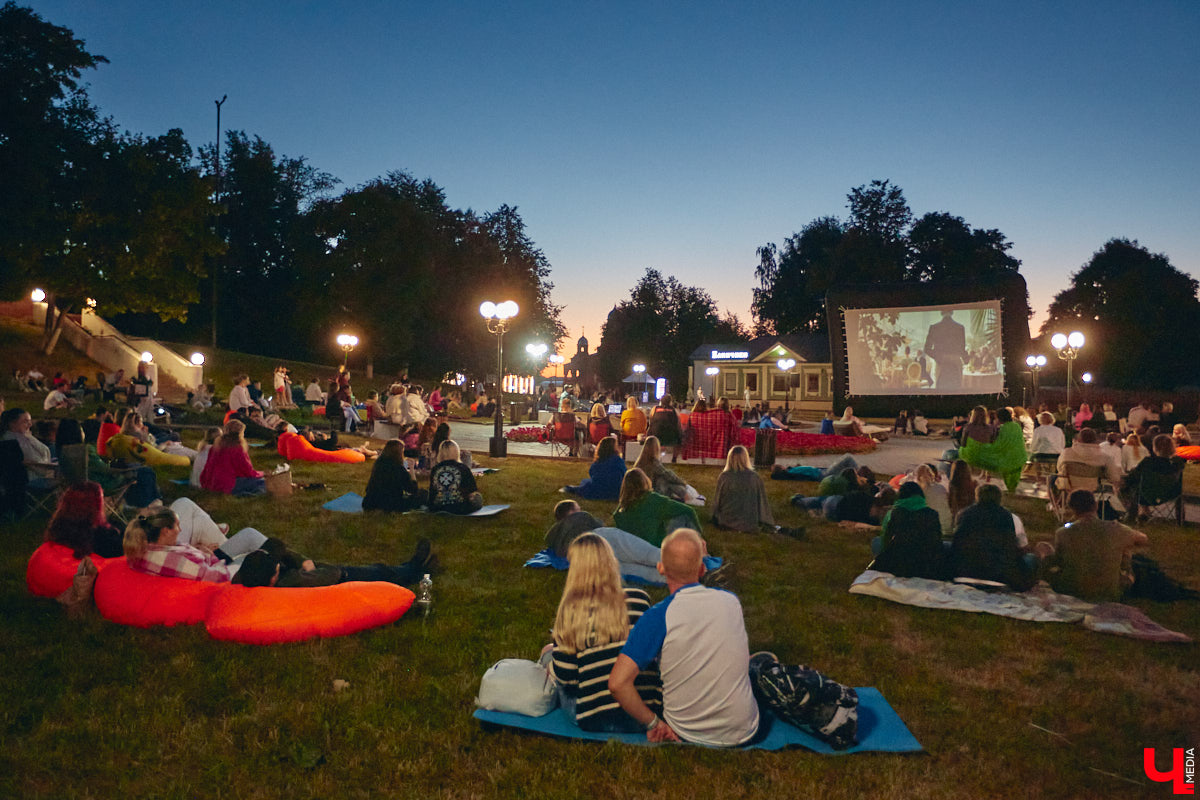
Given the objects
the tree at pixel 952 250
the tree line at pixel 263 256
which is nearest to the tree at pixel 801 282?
the tree at pixel 952 250

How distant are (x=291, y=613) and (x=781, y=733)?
10.2 feet

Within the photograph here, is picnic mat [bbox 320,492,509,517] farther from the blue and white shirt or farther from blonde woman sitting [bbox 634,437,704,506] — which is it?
the blue and white shirt

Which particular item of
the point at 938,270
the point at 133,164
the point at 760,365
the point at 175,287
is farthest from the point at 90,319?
the point at 938,270

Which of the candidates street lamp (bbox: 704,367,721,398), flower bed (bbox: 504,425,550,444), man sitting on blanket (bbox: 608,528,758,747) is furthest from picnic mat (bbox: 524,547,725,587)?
street lamp (bbox: 704,367,721,398)

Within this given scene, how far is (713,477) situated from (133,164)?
27.1 meters

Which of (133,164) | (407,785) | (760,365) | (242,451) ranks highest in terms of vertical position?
(133,164)

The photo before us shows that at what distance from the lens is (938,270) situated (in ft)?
183

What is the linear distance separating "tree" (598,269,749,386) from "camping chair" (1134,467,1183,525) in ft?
217

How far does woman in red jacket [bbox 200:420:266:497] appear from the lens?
9898 millimetres

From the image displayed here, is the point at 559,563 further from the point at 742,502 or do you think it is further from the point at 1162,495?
the point at 1162,495

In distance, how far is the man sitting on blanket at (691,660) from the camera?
330 cm

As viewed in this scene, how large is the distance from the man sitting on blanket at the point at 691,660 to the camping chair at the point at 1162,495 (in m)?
8.88

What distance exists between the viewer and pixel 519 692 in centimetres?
384

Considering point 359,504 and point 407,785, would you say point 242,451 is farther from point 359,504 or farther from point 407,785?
point 407,785
